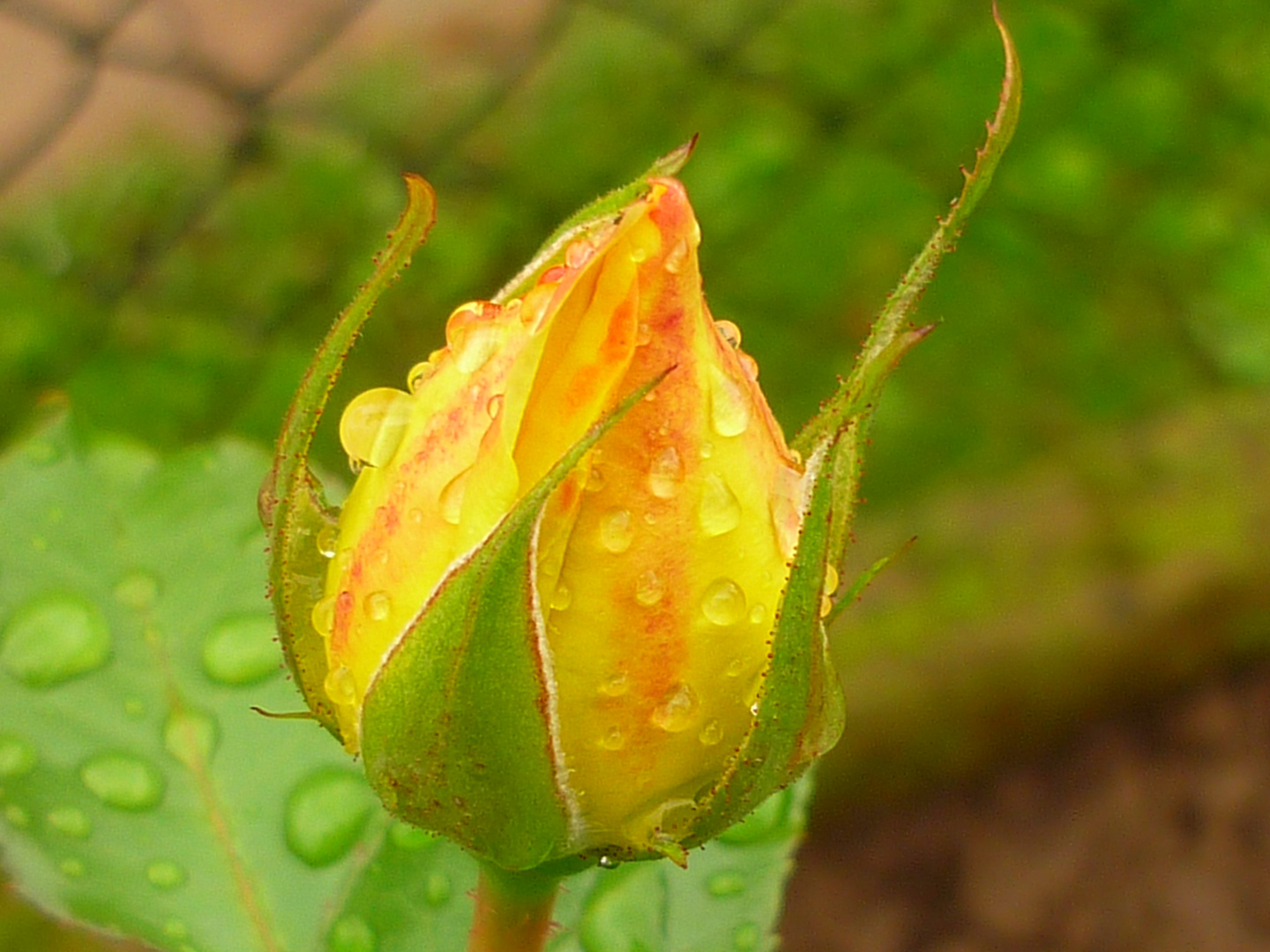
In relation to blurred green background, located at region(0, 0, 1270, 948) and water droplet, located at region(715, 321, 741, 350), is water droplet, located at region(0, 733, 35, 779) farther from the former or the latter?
blurred green background, located at region(0, 0, 1270, 948)

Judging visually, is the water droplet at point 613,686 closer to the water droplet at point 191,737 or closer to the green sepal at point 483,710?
the green sepal at point 483,710

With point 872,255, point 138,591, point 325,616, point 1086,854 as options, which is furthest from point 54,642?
point 1086,854

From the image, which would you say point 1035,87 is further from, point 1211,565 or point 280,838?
point 280,838

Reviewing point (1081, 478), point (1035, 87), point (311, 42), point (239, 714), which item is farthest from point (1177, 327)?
point (239, 714)

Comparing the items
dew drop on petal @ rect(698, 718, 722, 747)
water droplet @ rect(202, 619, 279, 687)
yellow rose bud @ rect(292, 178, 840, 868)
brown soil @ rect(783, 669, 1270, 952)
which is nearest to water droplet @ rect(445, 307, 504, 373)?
yellow rose bud @ rect(292, 178, 840, 868)

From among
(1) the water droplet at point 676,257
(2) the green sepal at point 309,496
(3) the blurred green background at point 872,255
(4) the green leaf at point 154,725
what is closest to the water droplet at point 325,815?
(4) the green leaf at point 154,725

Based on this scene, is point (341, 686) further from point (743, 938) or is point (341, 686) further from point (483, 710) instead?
point (743, 938)
